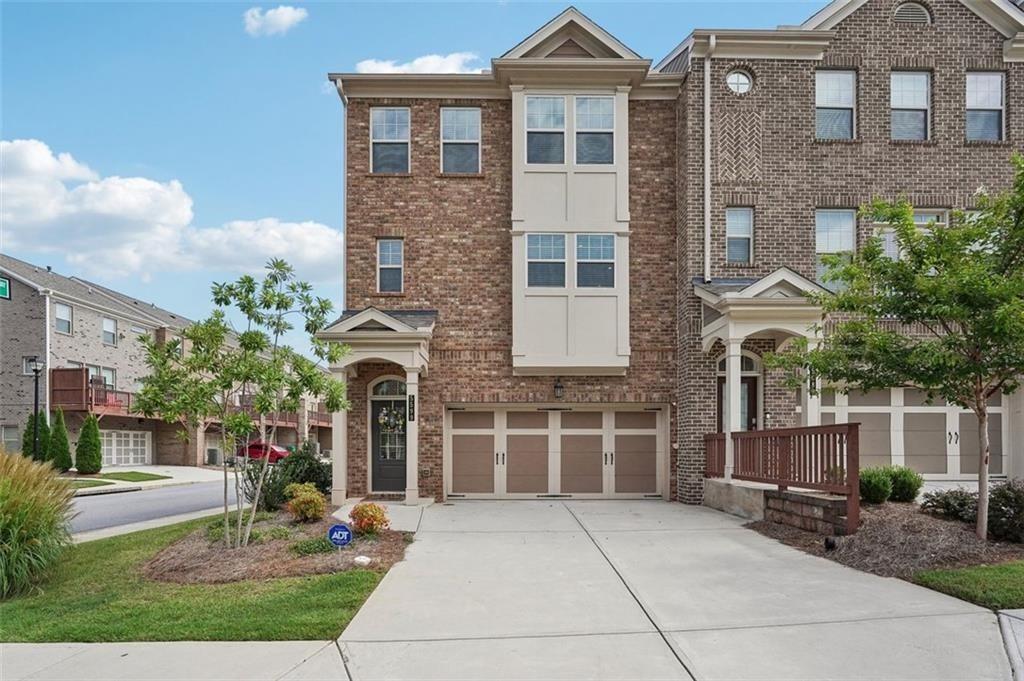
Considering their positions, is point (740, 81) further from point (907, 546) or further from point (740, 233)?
point (907, 546)

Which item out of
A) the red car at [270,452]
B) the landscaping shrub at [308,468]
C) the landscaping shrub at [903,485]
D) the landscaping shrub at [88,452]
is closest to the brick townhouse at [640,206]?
the landscaping shrub at [308,468]

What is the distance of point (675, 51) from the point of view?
56.5 ft

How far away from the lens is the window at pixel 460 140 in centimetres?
1688

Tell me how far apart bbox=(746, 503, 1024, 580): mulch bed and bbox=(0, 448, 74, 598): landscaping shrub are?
30.0 ft

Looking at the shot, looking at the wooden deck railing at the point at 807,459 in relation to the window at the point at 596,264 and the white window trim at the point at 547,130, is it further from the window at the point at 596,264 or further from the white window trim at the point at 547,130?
the white window trim at the point at 547,130

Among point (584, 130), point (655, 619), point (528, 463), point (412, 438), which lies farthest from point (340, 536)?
point (584, 130)

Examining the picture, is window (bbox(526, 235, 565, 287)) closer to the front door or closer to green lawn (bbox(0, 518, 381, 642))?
the front door

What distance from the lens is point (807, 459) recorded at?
11383mm

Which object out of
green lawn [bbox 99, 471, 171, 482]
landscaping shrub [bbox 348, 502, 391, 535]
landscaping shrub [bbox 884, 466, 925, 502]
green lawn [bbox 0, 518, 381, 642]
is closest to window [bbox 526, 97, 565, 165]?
landscaping shrub [bbox 348, 502, 391, 535]

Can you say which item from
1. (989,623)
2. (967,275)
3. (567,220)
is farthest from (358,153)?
(989,623)

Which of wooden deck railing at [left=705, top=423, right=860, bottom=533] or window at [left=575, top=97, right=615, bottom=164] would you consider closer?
wooden deck railing at [left=705, top=423, right=860, bottom=533]

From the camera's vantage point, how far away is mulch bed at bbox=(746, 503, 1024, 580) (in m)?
8.55

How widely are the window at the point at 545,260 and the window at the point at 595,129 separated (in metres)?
1.88

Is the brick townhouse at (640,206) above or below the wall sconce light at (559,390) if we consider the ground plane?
above
